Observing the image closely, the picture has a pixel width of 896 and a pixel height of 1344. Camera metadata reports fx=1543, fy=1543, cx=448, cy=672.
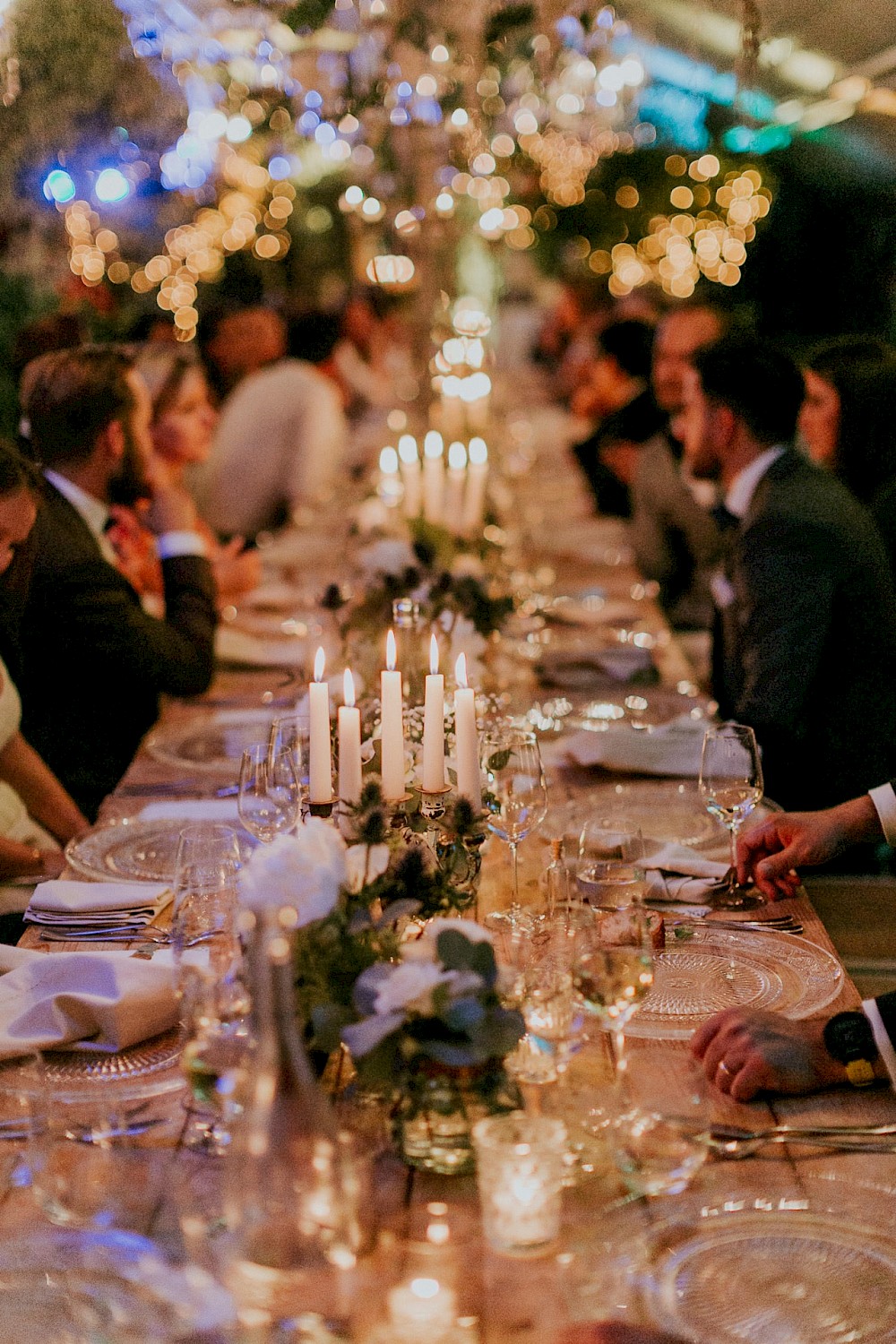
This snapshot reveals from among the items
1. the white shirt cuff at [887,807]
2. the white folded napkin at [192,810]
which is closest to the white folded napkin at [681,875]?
the white shirt cuff at [887,807]

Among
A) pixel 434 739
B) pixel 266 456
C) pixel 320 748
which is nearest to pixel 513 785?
pixel 434 739

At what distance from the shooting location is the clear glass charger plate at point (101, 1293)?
42.6 inches

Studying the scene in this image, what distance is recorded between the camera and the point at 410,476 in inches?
165

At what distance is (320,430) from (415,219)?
1.23m

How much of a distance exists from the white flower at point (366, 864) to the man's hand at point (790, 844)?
0.73 metres

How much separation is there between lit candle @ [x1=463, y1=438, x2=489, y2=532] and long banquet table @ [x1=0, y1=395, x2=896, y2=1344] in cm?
254

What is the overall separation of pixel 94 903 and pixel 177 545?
1771 mm

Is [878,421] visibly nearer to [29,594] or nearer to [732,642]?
[732,642]

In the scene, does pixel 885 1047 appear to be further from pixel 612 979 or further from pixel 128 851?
pixel 128 851

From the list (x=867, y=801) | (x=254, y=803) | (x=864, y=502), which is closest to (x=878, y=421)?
A: (x=864, y=502)

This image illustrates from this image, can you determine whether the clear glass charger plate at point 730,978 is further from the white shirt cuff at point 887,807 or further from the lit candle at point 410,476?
the lit candle at point 410,476

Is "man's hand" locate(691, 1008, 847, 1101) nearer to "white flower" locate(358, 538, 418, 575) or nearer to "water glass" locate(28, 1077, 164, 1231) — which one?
"water glass" locate(28, 1077, 164, 1231)

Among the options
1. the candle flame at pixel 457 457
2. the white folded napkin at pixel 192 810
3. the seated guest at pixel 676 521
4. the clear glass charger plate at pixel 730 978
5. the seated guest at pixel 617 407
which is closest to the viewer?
the clear glass charger plate at pixel 730 978

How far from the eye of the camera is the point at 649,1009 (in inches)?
65.0
